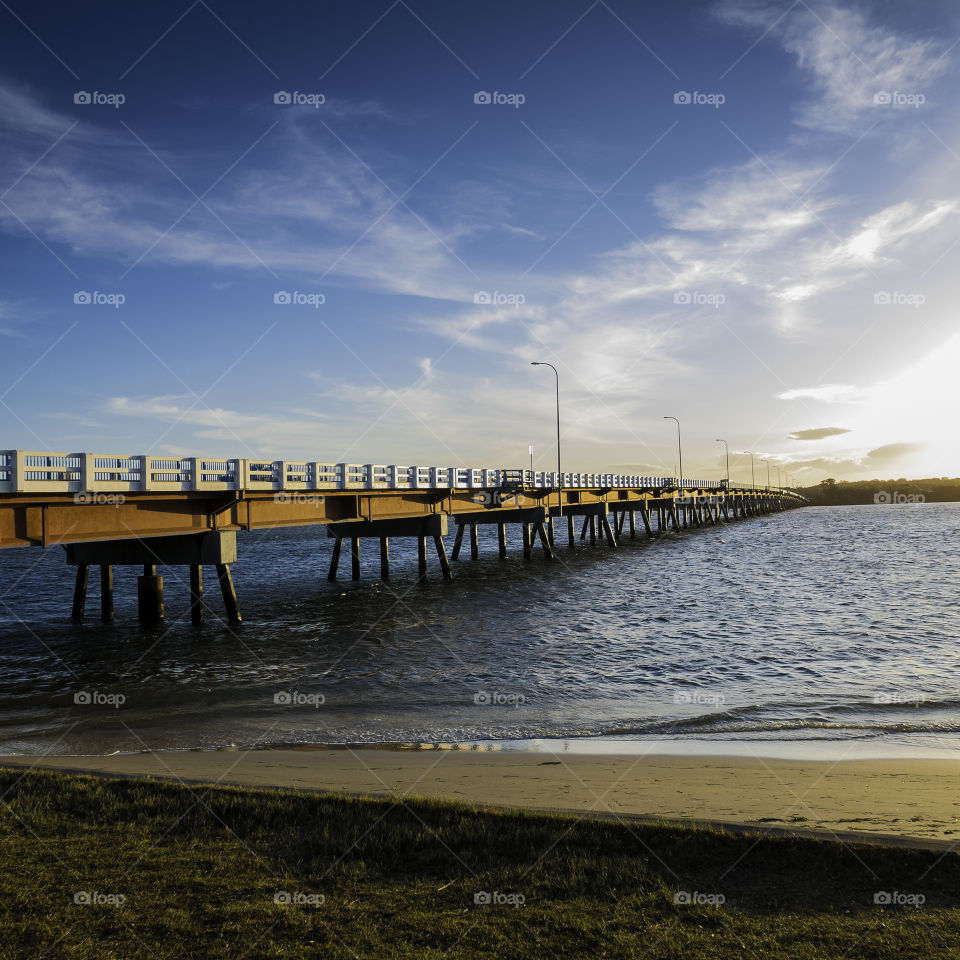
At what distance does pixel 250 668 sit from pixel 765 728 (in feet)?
44.7

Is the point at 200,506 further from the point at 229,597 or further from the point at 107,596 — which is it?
the point at 107,596

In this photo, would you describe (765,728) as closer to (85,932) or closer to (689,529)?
(85,932)

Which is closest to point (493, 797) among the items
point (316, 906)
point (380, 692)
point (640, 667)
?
point (316, 906)

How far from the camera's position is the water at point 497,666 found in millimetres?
13492

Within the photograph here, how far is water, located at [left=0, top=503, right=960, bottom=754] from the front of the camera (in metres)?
13.5

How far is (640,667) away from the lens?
18703 millimetres
